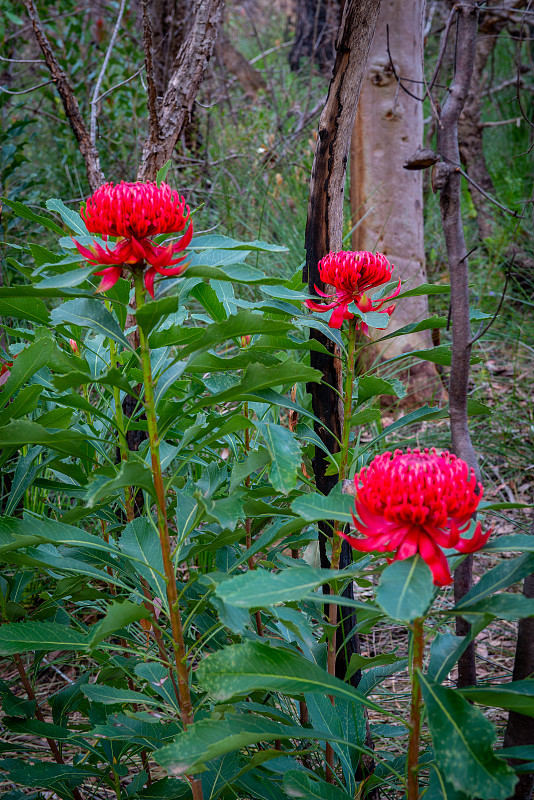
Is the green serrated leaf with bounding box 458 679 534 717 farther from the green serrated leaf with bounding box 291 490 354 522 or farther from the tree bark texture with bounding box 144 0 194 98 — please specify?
the tree bark texture with bounding box 144 0 194 98

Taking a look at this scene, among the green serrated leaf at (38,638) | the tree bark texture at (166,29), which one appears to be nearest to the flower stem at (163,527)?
the green serrated leaf at (38,638)

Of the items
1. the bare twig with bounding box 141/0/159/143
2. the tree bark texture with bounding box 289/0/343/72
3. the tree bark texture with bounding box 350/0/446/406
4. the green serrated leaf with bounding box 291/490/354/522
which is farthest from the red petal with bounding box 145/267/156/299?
the tree bark texture with bounding box 289/0/343/72

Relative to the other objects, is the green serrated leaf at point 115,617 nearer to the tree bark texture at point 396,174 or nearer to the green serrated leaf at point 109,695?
the green serrated leaf at point 109,695

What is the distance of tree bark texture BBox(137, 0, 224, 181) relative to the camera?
1.73m

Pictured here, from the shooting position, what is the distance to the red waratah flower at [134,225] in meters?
0.77

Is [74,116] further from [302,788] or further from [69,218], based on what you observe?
[302,788]

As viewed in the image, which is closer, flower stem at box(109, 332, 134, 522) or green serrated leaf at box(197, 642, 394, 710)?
green serrated leaf at box(197, 642, 394, 710)

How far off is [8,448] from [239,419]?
406 millimetres

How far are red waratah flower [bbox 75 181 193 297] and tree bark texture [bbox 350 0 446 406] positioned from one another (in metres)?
2.14

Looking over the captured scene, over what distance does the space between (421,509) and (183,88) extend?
1.55 meters

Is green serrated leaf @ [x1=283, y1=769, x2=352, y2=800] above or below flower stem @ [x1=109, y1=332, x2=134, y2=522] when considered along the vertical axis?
below

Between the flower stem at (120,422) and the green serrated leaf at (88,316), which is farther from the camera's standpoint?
the flower stem at (120,422)

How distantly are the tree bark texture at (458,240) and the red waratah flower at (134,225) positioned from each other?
39 centimetres

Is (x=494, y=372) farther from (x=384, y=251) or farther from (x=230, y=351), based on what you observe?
(x=230, y=351)
